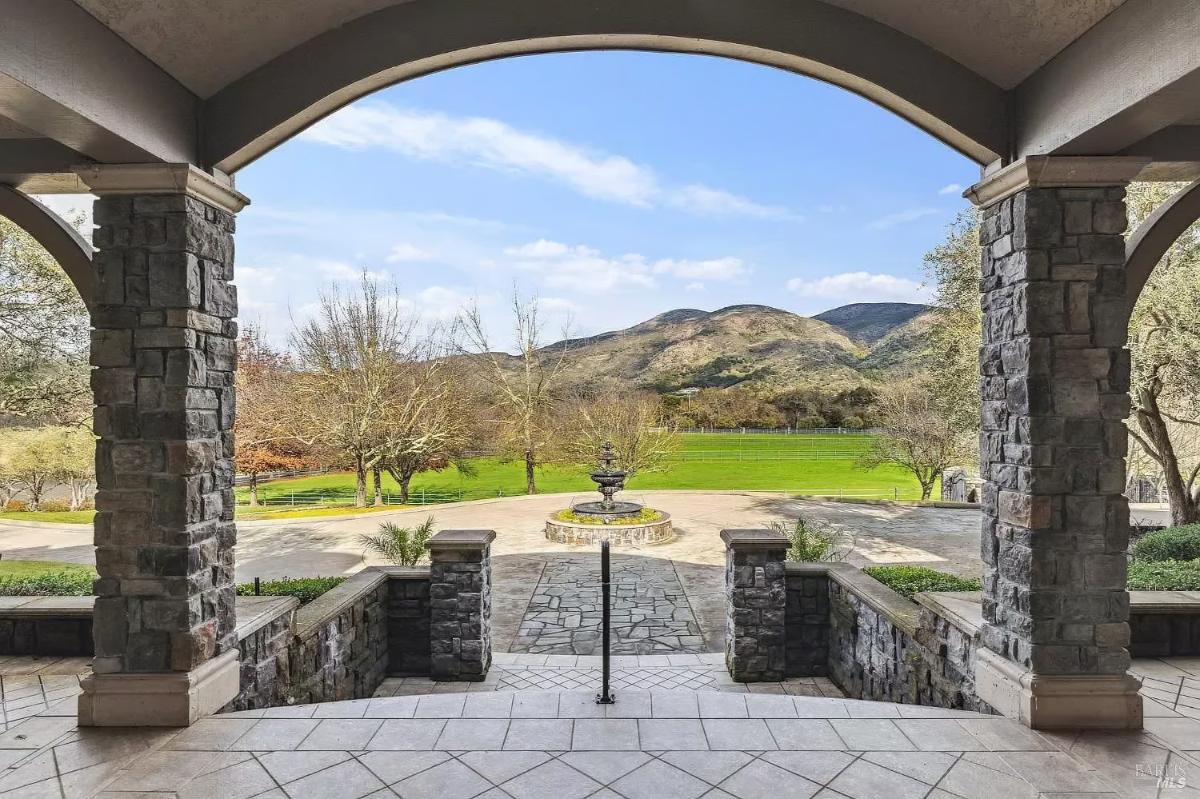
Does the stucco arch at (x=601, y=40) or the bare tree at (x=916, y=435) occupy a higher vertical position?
the stucco arch at (x=601, y=40)

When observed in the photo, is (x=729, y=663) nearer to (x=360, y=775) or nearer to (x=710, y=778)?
(x=710, y=778)

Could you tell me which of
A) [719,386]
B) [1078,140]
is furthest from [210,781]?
[719,386]

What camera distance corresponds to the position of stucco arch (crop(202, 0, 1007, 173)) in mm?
3318

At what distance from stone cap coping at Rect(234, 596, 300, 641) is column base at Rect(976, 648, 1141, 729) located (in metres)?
4.34

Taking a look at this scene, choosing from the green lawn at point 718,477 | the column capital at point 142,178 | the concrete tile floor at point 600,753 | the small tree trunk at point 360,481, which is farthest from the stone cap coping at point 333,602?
the green lawn at point 718,477

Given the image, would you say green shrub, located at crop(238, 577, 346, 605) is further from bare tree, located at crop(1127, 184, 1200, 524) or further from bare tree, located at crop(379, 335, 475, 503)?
bare tree, located at crop(379, 335, 475, 503)

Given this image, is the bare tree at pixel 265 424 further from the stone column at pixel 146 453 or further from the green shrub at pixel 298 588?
the stone column at pixel 146 453

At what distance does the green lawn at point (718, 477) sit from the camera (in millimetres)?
23016

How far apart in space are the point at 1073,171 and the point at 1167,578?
439 centimetres

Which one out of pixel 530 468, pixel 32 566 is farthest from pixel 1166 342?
pixel 32 566

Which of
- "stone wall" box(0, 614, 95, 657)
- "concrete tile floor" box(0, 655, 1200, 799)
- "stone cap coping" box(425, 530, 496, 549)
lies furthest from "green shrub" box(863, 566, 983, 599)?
"stone wall" box(0, 614, 95, 657)

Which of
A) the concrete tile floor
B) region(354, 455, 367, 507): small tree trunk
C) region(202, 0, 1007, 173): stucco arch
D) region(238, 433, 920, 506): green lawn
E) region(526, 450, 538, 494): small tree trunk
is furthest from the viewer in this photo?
region(238, 433, 920, 506): green lawn

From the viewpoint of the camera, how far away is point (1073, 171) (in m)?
3.12

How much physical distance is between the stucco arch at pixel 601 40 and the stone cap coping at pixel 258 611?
2.71 meters
